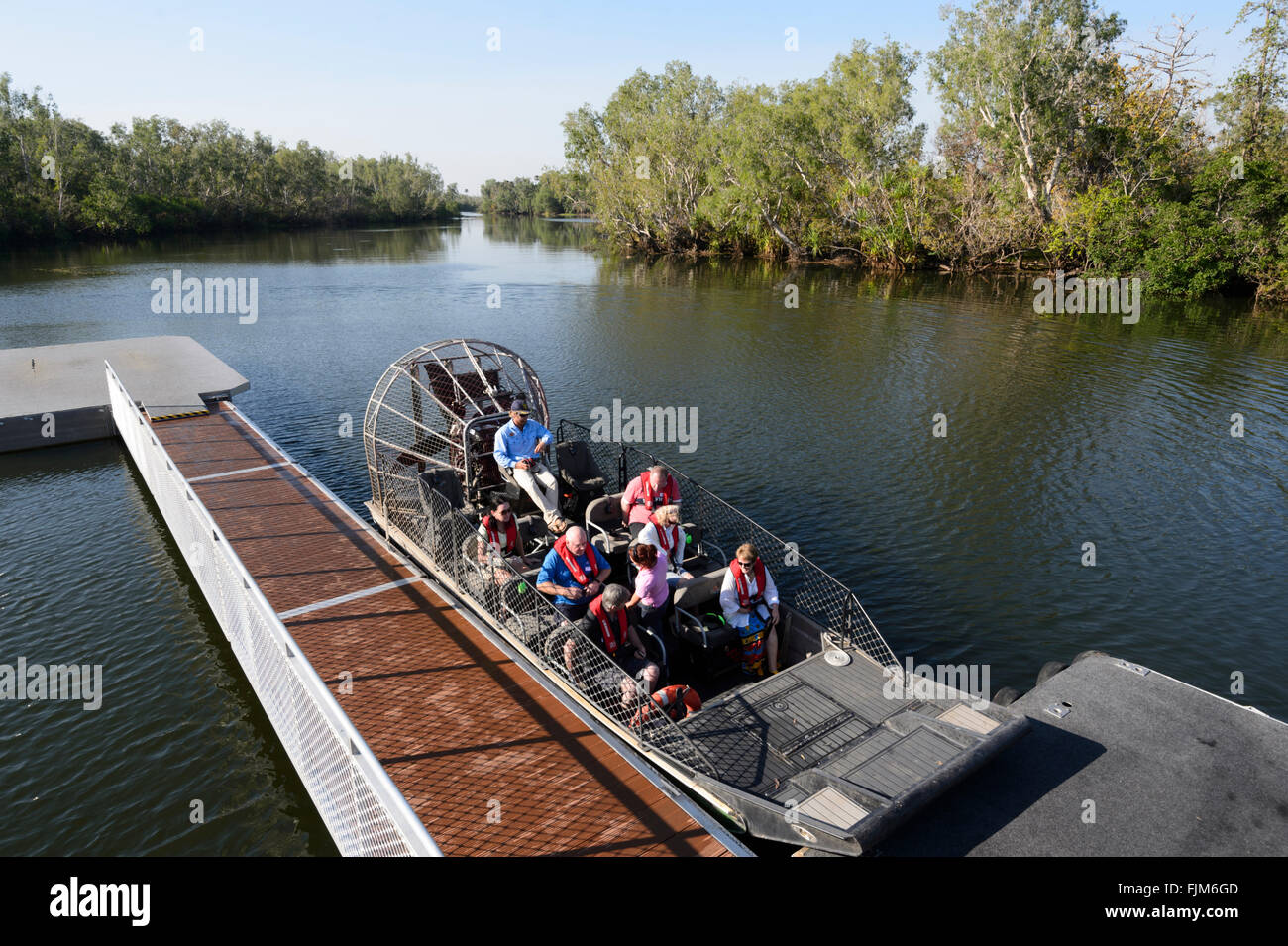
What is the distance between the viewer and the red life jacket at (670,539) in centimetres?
1086

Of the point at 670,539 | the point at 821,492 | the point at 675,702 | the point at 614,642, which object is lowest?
the point at 675,702

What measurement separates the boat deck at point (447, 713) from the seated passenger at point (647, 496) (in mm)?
3031

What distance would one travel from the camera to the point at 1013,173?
50.1m

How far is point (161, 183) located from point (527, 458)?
114 metres

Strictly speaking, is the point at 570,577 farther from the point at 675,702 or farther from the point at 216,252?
the point at 216,252

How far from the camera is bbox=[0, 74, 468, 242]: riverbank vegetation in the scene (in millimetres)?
74625

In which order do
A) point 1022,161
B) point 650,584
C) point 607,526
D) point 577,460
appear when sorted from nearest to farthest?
point 650,584, point 607,526, point 577,460, point 1022,161

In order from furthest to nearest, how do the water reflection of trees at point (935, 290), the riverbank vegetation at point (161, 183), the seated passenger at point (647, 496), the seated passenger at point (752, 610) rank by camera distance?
the riverbank vegetation at point (161, 183) < the water reflection of trees at point (935, 290) < the seated passenger at point (647, 496) < the seated passenger at point (752, 610)

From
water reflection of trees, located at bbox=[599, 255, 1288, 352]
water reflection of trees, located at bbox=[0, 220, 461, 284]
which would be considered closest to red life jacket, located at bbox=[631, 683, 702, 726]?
water reflection of trees, located at bbox=[599, 255, 1288, 352]

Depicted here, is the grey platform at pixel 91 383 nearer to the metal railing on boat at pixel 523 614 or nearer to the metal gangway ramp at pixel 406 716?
the metal gangway ramp at pixel 406 716

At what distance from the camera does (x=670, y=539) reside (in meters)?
11.1

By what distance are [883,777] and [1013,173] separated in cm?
5379

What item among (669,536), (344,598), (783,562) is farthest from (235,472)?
(783,562)

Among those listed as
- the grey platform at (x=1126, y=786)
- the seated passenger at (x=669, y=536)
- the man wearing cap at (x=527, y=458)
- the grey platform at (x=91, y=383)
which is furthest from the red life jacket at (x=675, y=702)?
the grey platform at (x=91, y=383)
